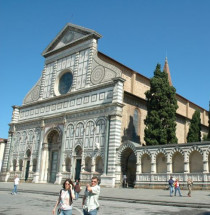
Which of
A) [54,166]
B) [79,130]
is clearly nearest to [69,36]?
[79,130]

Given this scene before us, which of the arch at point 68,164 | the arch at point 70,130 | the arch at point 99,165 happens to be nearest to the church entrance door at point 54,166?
the arch at point 68,164

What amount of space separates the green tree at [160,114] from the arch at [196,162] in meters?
3.06

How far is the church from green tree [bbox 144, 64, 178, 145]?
148 cm

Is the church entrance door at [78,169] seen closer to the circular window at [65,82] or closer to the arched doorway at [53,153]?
the arched doorway at [53,153]

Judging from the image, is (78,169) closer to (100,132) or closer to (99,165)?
(99,165)

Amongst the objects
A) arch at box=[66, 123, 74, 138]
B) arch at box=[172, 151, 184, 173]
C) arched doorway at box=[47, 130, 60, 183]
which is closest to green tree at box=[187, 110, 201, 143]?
arch at box=[172, 151, 184, 173]

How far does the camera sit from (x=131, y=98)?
2892cm

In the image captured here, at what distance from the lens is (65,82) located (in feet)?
108

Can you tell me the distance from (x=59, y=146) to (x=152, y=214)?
70.0 feet

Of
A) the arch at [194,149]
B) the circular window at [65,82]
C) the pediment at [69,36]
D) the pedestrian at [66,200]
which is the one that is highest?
the pediment at [69,36]

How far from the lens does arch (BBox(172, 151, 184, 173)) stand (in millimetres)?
21909

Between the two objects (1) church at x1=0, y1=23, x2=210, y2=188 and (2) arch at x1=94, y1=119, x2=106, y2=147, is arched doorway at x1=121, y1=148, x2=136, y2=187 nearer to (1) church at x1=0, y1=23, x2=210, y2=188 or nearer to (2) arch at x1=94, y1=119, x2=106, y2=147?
(1) church at x1=0, y1=23, x2=210, y2=188

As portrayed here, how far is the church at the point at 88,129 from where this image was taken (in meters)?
22.7

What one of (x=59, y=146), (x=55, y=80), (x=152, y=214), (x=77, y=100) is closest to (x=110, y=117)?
(x=77, y=100)
